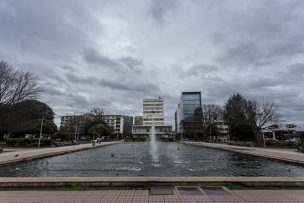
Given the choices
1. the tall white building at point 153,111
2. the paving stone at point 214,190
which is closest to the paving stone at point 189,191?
the paving stone at point 214,190

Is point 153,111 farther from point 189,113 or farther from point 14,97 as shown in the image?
point 14,97

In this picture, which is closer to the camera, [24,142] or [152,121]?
[24,142]

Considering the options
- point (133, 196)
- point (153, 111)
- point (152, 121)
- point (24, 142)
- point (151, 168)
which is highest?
point (153, 111)

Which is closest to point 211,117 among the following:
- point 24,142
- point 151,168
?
point 24,142

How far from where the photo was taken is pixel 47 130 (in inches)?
2591

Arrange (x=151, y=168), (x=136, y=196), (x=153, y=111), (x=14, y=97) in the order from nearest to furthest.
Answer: (x=136, y=196) → (x=151, y=168) → (x=14, y=97) → (x=153, y=111)

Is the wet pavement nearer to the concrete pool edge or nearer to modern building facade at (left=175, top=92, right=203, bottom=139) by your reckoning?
the concrete pool edge

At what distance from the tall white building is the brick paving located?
136 meters

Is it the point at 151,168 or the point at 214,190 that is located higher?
the point at 151,168

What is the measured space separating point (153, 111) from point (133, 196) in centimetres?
14097

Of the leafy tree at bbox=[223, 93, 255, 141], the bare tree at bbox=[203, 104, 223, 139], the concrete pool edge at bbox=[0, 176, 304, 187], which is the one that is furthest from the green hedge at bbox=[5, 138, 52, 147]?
the bare tree at bbox=[203, 104, 223, 139]

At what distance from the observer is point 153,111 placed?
488 ft

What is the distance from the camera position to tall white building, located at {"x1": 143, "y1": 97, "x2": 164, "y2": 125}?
146 metres

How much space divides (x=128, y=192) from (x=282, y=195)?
14.8 feet
